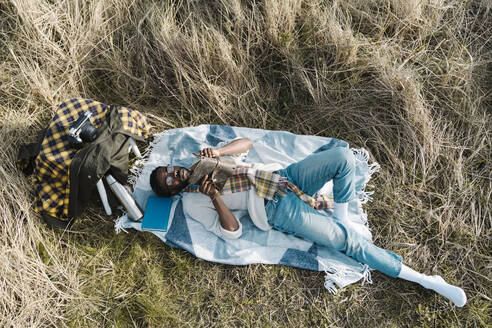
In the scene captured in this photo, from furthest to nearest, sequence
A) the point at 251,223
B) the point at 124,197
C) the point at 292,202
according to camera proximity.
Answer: the point at 251,223
the point at 124,197
the point at 292,202

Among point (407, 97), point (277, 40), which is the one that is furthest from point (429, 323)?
point (277, 40)

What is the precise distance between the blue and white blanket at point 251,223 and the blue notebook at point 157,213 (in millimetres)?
83

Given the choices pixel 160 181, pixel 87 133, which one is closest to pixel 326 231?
pixel 160 181

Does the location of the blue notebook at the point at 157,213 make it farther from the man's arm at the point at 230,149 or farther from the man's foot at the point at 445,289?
the man's foot at the point at 445,289

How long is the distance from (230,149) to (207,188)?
0.46 meters

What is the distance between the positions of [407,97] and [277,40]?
1.52 meters

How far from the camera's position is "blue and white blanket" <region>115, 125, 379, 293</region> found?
9.66ft

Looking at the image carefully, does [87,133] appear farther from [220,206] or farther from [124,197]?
[220,206]

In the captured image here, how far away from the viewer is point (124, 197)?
3045 mm

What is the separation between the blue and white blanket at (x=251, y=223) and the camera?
9.66 ft

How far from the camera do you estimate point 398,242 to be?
303cm

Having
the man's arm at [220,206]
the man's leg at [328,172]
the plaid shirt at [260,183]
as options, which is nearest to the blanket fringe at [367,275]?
the man's leg at [328,172]

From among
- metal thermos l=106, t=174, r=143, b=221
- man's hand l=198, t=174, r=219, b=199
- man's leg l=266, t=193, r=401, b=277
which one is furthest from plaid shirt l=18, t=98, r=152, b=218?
man's leg l=266, t=193, r=401, b=277

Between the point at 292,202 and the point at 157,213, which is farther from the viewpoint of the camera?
the point at 157,213
